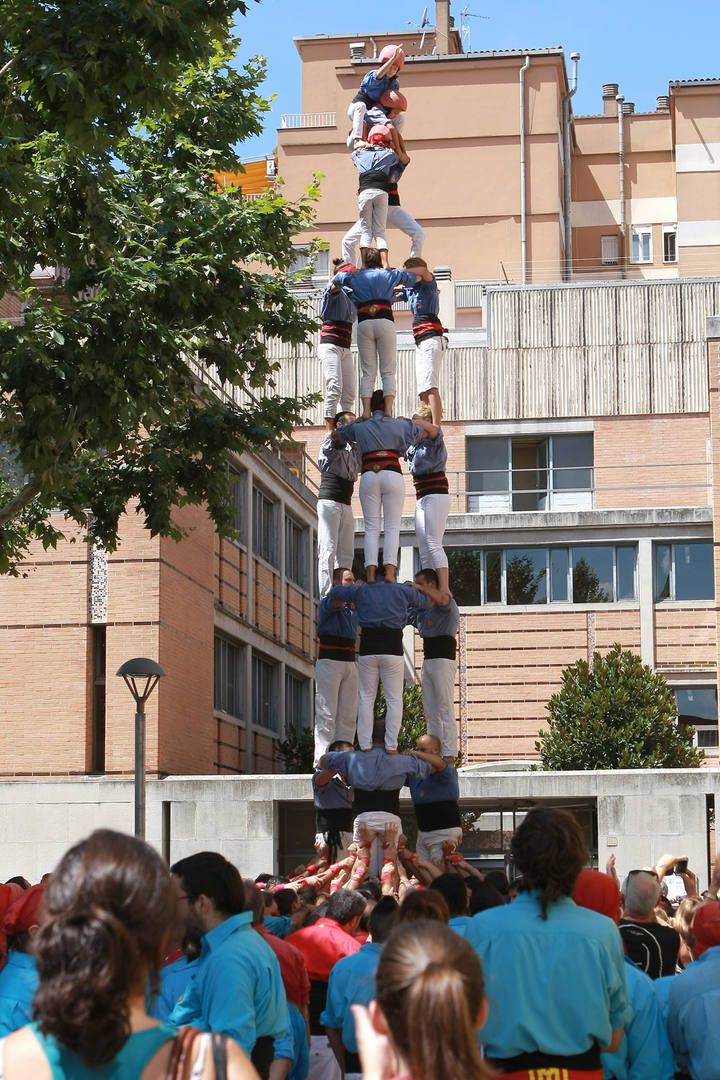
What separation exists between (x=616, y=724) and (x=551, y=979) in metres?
29.9

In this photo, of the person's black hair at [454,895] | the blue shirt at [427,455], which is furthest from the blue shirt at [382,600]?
the person's black hair at [454,895]

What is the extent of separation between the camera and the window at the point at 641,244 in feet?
187

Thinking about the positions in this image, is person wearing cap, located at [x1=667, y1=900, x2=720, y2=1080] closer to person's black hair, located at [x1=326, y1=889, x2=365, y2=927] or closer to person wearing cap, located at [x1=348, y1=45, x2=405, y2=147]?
person's black hair, located at [x1=326, y1=889, x2=365, y2=927]

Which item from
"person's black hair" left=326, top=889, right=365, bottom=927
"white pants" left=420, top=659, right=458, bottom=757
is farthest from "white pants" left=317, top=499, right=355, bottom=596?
"person's black hair" left=326, top=889, right=365, bottom=927

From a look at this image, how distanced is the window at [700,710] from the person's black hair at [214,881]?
34963 mm

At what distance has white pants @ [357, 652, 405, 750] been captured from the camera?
54.6ft

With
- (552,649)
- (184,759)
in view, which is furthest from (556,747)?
(184,759)

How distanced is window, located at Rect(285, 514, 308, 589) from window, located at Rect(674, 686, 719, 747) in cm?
985

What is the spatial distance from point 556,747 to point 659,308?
14350mm

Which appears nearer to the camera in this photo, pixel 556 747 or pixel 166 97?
pixel 166 97

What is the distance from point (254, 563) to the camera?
35.5m

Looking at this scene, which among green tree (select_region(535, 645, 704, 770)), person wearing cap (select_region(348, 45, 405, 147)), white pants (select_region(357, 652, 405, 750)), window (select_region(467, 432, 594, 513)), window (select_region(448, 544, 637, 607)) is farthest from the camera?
window (select_region(467, 432, 594, 513))

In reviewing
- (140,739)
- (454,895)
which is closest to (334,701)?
(140,739)

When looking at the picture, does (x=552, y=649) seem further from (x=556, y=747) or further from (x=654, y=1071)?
(x=654, y=1071)
